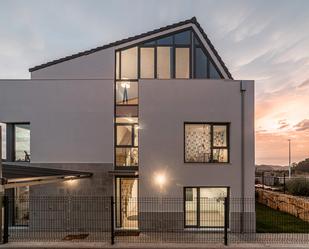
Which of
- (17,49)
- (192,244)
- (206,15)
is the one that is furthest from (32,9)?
(192,244)

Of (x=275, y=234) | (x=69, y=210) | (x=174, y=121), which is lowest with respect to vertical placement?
(x=275, y=234)

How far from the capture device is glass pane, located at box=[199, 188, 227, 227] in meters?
10.2

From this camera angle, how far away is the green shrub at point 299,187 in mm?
15719

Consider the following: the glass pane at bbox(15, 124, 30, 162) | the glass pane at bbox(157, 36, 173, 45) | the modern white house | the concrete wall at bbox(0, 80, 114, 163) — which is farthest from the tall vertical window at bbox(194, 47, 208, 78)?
the glass pane at bbox(15, 124, 30, 162)

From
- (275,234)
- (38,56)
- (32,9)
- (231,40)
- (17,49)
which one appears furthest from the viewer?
(38,56)

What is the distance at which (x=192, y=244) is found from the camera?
845cm

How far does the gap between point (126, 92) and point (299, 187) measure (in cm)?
1240

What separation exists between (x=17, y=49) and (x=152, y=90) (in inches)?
453

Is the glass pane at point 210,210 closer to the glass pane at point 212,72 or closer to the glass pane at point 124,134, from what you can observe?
the glass pane at point 124,134

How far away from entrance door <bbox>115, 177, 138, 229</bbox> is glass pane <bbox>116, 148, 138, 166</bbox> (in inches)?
24.4

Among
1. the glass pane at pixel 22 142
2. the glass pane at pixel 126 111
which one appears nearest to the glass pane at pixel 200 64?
the glass pane at pixel 126 111

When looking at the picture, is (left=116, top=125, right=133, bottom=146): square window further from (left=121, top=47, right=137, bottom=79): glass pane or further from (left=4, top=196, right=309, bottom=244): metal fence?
(left=4, top=196, right=309, bottom=244): metal fence

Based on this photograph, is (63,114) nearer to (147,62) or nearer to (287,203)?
(147,62)

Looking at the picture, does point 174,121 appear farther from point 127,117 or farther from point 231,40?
point 231,40
